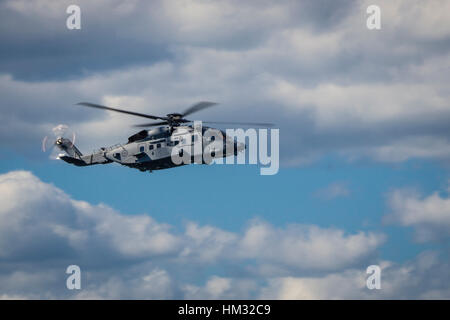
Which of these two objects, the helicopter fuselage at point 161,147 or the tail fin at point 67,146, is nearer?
the helicopter fuselage at point 161,147

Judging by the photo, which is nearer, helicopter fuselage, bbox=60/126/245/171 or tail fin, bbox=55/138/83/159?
helicopter fuselage, bbox=60/126/245/171

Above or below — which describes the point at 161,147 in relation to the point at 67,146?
below

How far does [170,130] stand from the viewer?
11412cm

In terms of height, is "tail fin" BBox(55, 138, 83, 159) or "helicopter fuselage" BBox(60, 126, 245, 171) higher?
"tail fin" BBox(55, 138, 83, 159)

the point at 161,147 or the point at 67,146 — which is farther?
the point at 67,146

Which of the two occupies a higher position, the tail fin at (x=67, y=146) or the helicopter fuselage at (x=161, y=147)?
the tail fin at (x=67, y=146)
